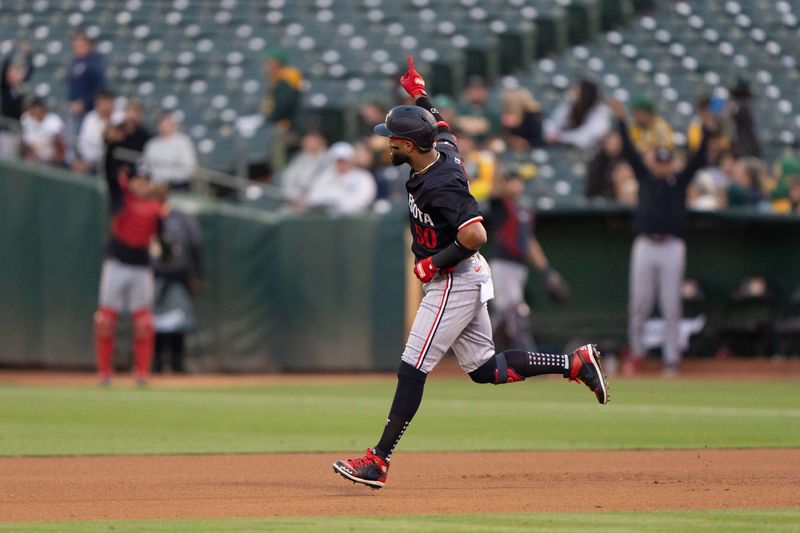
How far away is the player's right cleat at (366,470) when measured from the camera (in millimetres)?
6723

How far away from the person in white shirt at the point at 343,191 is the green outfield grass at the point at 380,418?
97.1 inches

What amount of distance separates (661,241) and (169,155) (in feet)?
18.8

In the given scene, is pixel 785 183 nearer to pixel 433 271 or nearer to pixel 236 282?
pixel 236 282

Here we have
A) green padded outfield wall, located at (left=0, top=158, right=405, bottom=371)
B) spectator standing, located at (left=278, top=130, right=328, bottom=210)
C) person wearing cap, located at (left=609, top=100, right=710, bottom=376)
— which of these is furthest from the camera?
spectator standing, located at (left=278, top=130, right=328, bottom=210)

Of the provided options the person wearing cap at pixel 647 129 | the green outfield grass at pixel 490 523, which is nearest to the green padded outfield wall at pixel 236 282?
the person wearing cap at pixel 647 129

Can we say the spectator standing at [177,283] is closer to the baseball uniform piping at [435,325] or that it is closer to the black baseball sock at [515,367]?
the black baseball sock at [515,367]

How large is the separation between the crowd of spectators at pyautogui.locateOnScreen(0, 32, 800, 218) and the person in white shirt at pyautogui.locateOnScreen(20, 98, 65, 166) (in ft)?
0.04

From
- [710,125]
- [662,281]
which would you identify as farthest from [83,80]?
[710,125]

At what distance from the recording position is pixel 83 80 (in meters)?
18.9

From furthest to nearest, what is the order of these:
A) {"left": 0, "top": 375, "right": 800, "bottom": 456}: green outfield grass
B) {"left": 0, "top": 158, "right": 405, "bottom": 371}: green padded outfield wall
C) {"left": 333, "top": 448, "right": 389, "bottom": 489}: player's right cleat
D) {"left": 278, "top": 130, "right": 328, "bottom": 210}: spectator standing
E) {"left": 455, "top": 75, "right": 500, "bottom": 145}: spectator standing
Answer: {"left": 455, "top": 75, "right": 500, "bottom": 145}: spectator standing < {"left": 278, "top": 130, "right": 328, "bottom": 210}: spectator standing < {"left": 0, "top": 158, "right": 405, "bottom": 371}: green padded outfield wall < {"left": 0, "top": 375, "right": 800, "bottom": 456}: green outfield grass < {"left": 333, "top": 448, "right": 389, "bottom": 489}: player's right cleat

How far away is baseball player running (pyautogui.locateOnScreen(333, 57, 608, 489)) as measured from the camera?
689cm

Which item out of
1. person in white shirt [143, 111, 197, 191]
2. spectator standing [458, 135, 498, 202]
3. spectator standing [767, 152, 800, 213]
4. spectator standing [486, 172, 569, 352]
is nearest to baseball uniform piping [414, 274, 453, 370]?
spectator standing [486, 172, 569, 352]

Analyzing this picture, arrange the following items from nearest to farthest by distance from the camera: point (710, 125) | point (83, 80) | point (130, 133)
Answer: point (710, 125) < point (130, 133) < point (83, 80)

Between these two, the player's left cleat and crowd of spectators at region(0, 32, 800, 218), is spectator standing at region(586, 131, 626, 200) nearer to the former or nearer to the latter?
crowd of spectators at region(0, 32, 800, 218)
